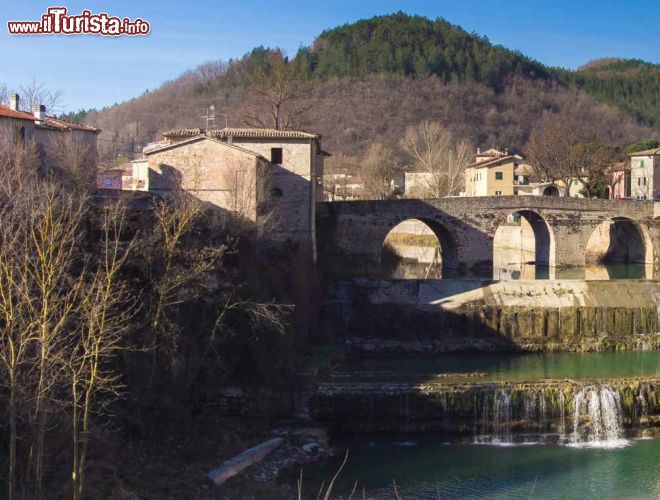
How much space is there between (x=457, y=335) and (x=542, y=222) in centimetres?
1532

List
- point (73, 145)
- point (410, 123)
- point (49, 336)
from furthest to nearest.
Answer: point (410, 123)
point (73, 145)
point (49, 336)

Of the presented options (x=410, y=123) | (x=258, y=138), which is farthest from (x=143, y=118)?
(x=258, y=138)

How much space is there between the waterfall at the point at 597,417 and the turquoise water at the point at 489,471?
25.3 inches

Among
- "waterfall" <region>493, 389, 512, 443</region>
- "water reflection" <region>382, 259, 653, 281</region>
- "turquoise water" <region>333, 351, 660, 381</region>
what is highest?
"water reflection" <region>382, 259, 653, 281</region>

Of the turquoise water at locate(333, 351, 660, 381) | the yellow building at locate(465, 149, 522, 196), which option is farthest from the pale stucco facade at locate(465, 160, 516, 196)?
the turquoise water at locate(333, 351, 660, 381)

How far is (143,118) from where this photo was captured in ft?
327

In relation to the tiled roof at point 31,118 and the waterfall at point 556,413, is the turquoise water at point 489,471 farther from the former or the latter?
the tiled roof at point 31,118

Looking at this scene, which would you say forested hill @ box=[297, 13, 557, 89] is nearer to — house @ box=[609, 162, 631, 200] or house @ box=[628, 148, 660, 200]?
house @ box=[609, 162, 631, 200]

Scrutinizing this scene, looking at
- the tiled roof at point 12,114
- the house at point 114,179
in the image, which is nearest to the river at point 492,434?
the tiled roof at point 12,114

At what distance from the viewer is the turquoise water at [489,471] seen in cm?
1647

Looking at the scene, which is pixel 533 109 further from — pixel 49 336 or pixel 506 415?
pixel 49 336

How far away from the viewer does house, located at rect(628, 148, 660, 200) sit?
56.2 metres

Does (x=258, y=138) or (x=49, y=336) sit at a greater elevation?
(x=258, y=138)

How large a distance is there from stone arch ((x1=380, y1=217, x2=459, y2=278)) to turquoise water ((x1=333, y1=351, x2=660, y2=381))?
11.9 m
